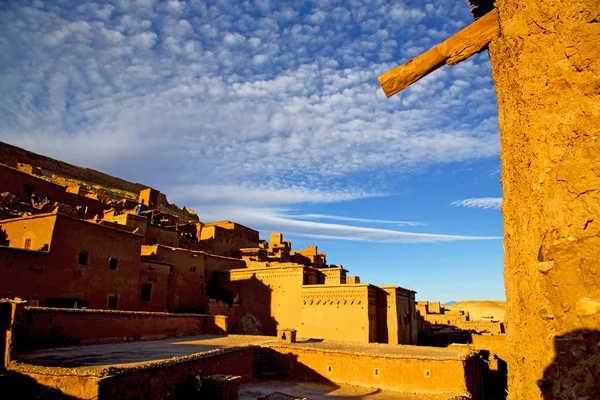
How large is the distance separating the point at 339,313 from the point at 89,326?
14.4m

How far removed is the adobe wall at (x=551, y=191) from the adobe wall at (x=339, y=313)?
2162cm

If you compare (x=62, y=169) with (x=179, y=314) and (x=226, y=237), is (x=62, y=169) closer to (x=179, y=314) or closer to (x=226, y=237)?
(x=226, y=237)

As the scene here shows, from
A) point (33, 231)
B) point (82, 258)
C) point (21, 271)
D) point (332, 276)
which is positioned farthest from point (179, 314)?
point (332, 276)

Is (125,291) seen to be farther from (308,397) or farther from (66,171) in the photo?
(66,171)

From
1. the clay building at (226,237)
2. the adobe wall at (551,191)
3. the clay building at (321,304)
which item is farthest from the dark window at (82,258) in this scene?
the adobe wall at (551,191)

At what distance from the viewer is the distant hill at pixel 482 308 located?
59400 mm

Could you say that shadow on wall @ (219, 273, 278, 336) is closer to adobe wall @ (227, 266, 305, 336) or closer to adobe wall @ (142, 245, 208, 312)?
adobe wall @ (227, 266, 305, 336)

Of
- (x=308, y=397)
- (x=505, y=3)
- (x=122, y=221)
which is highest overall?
(x=122, y=221)

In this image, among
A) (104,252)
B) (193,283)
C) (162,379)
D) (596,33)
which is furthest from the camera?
(193,283)

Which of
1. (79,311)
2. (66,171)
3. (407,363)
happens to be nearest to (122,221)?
(79,311)

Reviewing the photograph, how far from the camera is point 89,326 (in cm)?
1589

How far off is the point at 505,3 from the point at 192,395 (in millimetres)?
12627

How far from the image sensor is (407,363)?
16344 millimetres

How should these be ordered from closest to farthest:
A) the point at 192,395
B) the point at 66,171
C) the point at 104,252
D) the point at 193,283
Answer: the point at 192,395 < the point at 104,252 < the point at 193,283 < the point at 66,171
